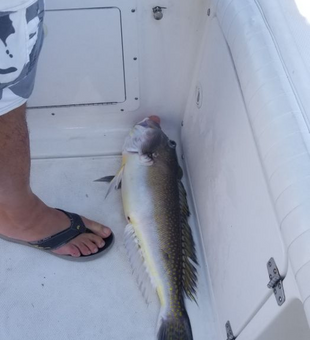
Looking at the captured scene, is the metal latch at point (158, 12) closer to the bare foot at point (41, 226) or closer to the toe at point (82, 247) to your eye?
the bare foot at point (41, 226)

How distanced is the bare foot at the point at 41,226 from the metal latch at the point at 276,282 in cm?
85

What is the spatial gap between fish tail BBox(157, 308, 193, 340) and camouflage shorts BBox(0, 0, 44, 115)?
0.90 metres

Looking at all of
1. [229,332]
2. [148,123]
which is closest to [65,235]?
[148,123]

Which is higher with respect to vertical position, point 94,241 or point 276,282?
point 276,282

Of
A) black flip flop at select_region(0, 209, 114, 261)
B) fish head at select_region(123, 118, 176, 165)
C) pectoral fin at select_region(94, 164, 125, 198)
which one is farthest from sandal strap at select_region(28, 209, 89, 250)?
fish head at select_region(123, 118, 176, 165)

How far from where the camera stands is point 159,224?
5.09ft

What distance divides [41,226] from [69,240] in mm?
137

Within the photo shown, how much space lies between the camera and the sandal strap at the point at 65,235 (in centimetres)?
157

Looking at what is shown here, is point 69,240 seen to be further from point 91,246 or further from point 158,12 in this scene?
point 158,12

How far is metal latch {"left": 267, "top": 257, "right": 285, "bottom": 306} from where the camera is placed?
0.88 m

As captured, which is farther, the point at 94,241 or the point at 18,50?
the point at 94,241

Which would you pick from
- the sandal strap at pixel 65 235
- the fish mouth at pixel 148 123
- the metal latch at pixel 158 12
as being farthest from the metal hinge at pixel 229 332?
the metal latch at pixel 158 12

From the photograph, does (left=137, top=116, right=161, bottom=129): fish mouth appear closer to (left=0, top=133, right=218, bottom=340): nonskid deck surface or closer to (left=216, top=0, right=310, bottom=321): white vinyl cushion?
(left=0, top=133, right=218, bottom=340): nonskid deck surface

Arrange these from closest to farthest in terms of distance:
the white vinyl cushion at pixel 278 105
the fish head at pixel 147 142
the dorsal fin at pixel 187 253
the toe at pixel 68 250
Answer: the white vinyl cushion at pixel 278 105 < the dorsal fin at pixel 187 253 < the toe at pixel 68 250 < the fish head at pixel 147 142
